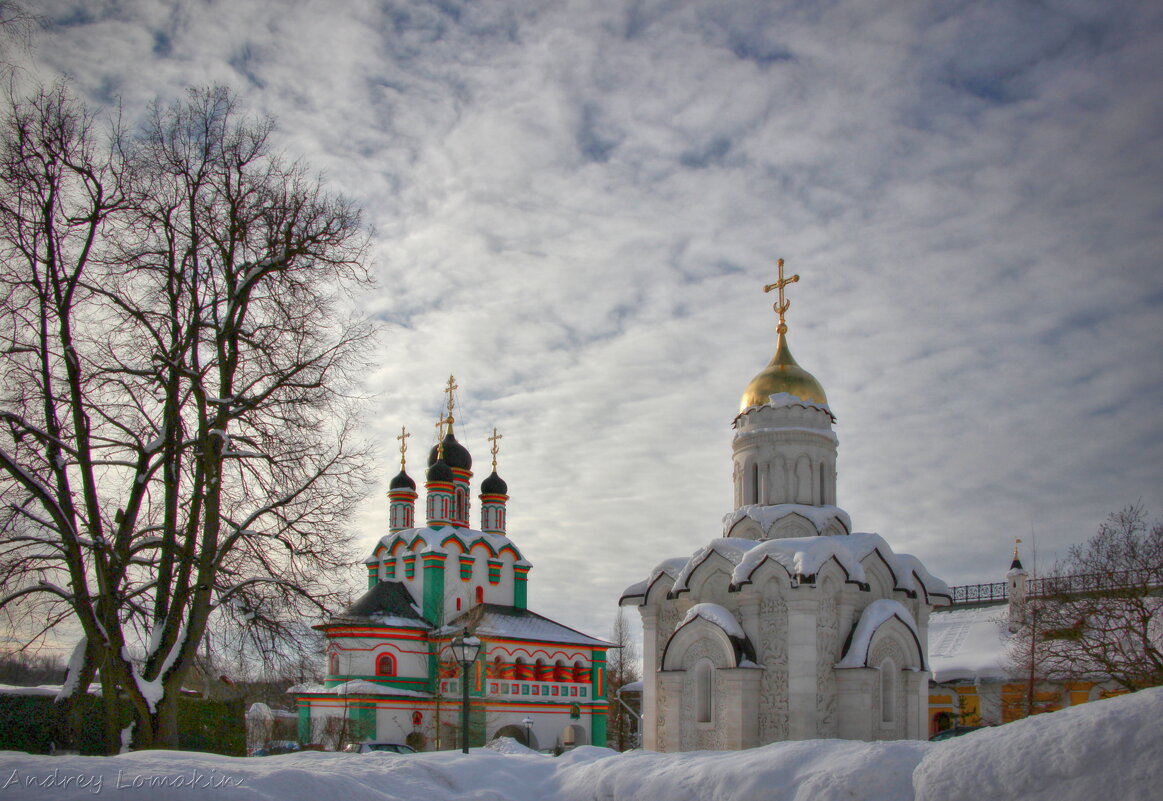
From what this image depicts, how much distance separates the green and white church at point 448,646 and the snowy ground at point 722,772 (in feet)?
83.2

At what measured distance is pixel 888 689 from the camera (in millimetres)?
17641

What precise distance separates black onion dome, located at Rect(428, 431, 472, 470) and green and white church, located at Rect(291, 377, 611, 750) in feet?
0.18

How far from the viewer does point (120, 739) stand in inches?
419

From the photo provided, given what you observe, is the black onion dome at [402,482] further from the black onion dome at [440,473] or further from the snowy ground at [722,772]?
the snowy ground at [722,772]

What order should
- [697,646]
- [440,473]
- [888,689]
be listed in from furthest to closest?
[440,473] < [697,646] < [888,689]

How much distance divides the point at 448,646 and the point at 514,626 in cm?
345

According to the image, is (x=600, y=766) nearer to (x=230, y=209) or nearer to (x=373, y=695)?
(x=230, y=209)

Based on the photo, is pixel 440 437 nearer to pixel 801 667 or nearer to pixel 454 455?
pixel 454 455

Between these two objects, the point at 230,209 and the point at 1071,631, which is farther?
the point at 1071,631

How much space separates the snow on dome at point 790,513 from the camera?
20156 millimetres

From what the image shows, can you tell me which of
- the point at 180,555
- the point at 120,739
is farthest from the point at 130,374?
the point at 120,739

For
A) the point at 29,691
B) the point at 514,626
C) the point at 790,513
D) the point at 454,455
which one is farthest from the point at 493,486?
the point at 29,691

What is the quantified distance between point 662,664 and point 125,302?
11.5 m

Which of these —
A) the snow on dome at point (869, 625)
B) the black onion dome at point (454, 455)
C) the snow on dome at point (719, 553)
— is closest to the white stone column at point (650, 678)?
the snow on dome at point (719, 553)
